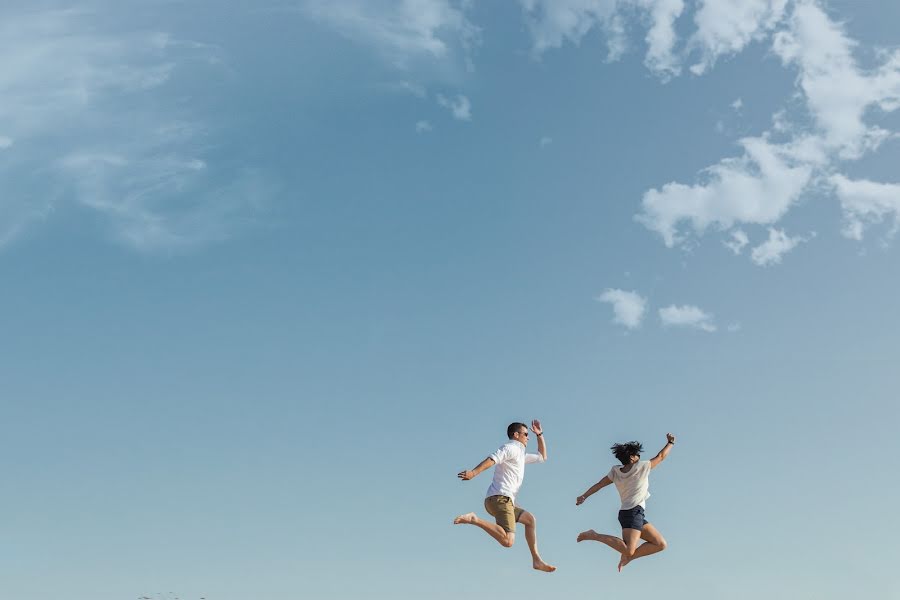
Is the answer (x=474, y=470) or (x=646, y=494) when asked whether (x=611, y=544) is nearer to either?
(x=646, y=494)

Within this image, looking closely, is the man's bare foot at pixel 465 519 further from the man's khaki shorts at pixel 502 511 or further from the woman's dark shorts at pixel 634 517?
the woman's dark shorts at pixel 634 517

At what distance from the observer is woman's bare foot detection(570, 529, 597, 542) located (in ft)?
68.0

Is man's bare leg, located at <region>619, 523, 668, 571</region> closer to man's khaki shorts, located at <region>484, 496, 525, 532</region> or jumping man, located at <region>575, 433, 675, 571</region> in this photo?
jumping man, located at <region>575, 433, 675, 571</region>

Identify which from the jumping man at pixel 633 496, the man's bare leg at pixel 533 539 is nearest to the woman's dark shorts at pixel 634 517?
the jumping man at pixel 633 496

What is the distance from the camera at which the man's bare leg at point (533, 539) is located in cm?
2069

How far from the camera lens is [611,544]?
20391 mm

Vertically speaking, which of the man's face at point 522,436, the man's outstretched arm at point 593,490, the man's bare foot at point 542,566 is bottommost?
the man's bare foot at point 542,566

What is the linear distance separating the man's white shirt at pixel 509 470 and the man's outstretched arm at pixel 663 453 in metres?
2.74

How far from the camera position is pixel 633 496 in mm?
19828

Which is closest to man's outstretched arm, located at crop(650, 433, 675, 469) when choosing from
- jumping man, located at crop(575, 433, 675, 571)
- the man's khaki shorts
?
jumping man, located at crop(575, 433, 675, 571)

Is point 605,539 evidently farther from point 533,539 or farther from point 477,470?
point 477,470

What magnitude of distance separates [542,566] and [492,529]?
177 centimetres

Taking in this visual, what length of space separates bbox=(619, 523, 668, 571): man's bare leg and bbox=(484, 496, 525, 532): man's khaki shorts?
243 centimetres

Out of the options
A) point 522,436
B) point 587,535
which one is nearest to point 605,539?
point 587,535
